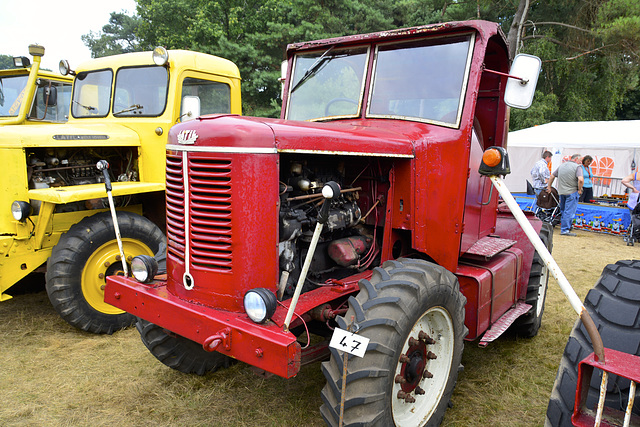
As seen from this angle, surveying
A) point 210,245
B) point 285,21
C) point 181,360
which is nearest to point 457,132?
point 210,245

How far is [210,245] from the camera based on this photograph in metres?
2.43

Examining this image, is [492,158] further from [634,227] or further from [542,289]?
[634,227]

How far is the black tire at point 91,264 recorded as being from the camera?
165 inches

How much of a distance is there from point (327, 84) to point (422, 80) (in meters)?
0.81

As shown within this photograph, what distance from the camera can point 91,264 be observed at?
4.42 metres


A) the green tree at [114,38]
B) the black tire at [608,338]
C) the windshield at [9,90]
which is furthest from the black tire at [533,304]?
the green tree at [114,38]

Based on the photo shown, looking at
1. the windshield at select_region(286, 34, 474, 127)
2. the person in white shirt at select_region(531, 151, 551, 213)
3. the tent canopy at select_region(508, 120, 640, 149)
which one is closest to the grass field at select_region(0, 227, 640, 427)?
the windshield at select_region(286, 34, 474, 127)

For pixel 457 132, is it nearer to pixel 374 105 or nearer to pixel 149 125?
pixel 374 105

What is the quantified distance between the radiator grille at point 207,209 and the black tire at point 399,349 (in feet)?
2.52

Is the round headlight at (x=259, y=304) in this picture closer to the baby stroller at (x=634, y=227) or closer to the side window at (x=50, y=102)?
the side window at (x=50, y=102)

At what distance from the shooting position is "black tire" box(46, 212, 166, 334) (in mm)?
4191

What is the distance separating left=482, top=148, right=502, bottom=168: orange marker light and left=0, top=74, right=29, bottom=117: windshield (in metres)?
6.46

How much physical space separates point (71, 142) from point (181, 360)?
2.77 m

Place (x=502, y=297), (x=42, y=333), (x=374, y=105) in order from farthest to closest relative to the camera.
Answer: (x=42, y=333) < (x=502, y=297) < (x=374, y=105)
